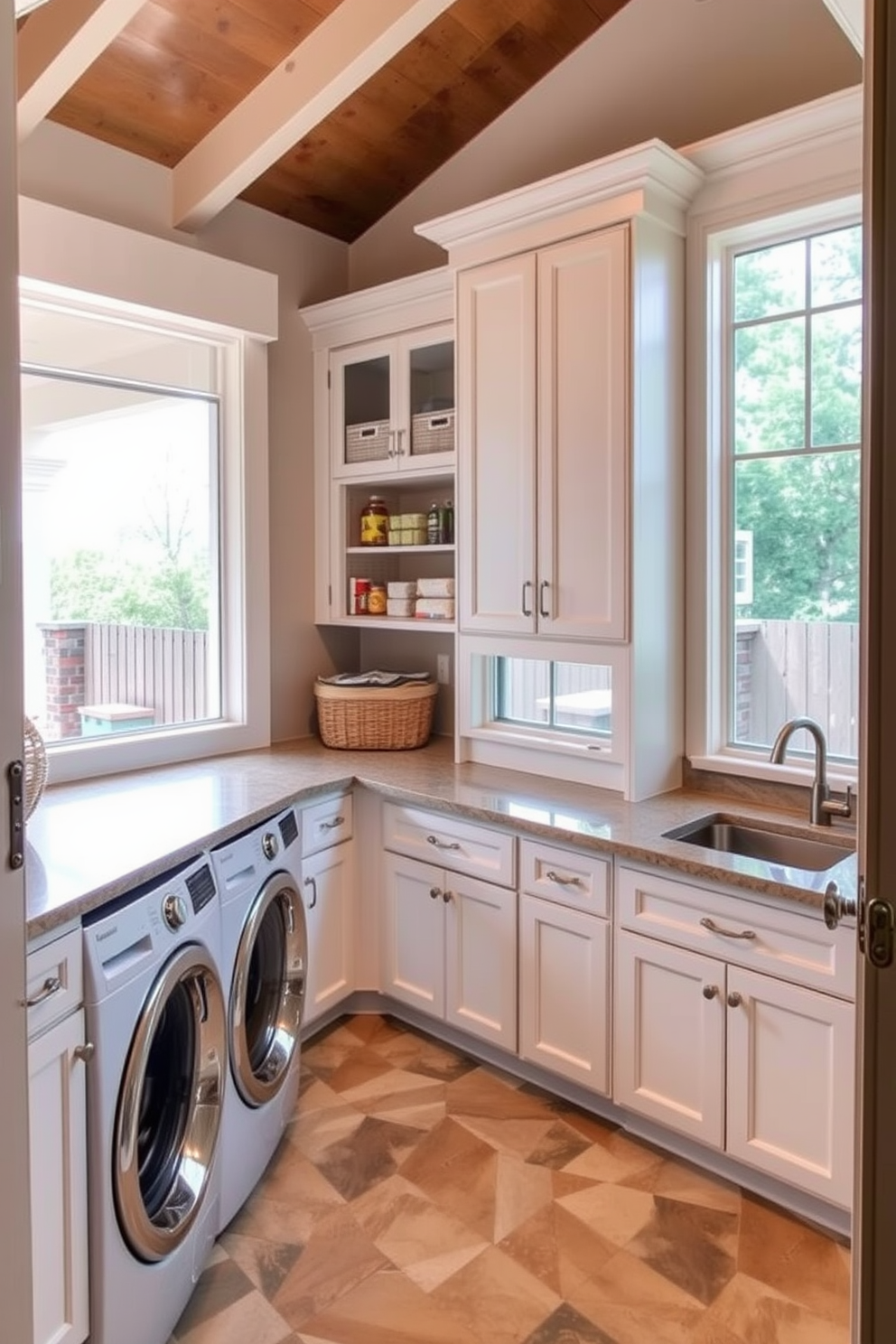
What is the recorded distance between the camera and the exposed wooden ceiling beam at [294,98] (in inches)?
97.9

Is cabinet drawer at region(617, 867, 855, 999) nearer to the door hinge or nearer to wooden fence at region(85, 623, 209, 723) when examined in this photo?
the door hinge

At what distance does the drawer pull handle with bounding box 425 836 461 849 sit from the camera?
8.92 ft

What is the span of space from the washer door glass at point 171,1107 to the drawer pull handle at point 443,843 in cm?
89

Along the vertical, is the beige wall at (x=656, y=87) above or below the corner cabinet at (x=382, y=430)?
above

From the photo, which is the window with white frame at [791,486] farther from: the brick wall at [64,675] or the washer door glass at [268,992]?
the brick wall at [64,675]

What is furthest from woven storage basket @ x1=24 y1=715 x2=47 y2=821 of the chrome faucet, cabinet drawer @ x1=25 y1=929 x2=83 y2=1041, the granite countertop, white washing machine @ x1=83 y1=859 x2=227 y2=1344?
the chrome faucet

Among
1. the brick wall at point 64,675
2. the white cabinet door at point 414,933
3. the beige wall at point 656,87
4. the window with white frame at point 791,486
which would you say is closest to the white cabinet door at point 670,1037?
the white cabinet door at point 414,933

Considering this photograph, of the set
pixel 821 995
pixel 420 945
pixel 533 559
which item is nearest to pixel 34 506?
pixel 533 559

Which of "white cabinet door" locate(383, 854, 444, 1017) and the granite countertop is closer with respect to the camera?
the granite countertop

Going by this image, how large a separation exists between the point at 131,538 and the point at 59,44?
4.52 ft

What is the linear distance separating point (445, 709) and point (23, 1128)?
249 cm

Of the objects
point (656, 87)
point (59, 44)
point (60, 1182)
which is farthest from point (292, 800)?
point (656, 87)

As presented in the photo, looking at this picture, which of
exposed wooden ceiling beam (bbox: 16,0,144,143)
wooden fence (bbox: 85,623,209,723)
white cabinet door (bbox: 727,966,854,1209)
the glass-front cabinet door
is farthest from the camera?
the glass-front cabinet door

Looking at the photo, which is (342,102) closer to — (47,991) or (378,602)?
(378,602)
